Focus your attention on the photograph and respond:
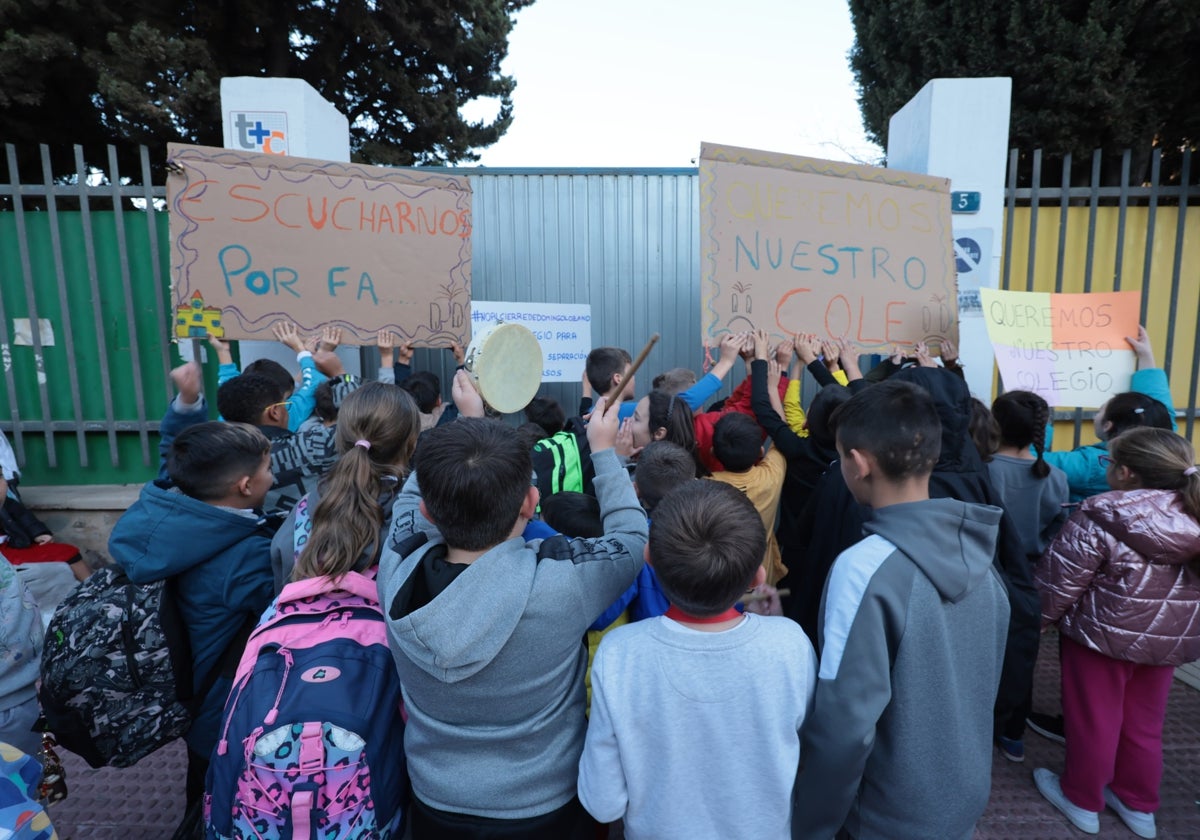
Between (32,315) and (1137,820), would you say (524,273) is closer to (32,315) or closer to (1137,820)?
(32,315)

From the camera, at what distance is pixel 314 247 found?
12.3 feet

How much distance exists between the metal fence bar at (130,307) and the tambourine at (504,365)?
3460 millimetres

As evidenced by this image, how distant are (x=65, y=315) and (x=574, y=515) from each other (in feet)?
14.4

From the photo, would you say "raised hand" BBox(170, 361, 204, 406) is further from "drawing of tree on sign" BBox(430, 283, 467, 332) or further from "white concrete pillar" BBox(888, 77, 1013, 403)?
"white concrete pillar" BBox(888, 77, 1013, 403)

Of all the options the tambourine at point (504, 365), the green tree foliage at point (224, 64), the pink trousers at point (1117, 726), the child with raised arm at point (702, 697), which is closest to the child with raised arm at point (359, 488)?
the tambourine at point (504, 365)

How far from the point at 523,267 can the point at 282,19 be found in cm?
655

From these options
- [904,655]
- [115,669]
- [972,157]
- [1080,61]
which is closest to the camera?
[904,655]

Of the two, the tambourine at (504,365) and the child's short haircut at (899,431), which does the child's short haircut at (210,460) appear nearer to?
the tambourine at (504,365)

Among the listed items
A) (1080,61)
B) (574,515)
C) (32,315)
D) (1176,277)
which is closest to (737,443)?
(574,515)

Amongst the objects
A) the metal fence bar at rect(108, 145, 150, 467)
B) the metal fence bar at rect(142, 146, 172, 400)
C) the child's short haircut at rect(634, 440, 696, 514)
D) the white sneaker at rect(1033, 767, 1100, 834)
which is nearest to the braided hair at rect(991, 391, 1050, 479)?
the white sneaker at rect(1033, 767, 1100, 834)

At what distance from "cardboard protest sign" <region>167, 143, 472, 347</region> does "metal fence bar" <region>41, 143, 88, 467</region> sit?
1.54 meters

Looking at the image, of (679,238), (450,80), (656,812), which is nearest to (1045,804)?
(656,812)

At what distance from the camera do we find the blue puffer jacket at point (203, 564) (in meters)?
1.77

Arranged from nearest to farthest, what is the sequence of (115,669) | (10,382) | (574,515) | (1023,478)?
(115,669), (574,515), (1023,478), (10,382)
